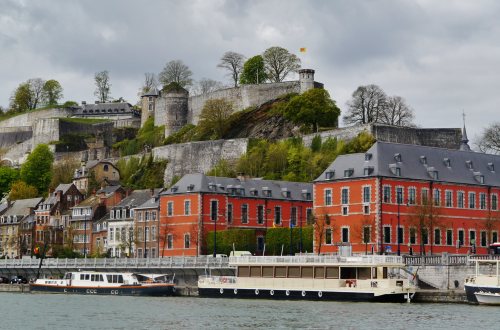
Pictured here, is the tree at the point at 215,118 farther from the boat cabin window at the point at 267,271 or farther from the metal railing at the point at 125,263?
the boat cabin window at the point at 267,271

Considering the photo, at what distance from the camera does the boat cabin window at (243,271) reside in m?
61.9

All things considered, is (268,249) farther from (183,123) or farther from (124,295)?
(183,123)

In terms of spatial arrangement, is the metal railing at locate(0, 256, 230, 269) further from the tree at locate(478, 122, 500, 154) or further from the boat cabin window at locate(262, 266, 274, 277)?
the tree at locate(478, 122, 500, 154)

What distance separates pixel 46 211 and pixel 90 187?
8.35 m

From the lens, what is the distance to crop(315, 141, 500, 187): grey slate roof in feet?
230

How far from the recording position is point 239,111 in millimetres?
115000

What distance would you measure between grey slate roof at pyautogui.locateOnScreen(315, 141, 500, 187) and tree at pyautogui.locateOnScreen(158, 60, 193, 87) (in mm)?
69120

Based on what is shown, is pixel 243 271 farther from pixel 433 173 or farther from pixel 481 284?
pixel 433 173

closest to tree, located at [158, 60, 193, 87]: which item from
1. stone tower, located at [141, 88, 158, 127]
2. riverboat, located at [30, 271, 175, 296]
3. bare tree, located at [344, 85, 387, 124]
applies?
stone tower, located at [141, 88, 158, 127]

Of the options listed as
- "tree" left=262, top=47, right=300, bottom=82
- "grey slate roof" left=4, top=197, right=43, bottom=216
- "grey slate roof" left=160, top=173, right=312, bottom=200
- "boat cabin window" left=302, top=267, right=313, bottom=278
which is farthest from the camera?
"tree" left=262, top=47, right=300, bottom=82

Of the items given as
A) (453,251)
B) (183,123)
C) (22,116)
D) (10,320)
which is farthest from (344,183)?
(22,116)

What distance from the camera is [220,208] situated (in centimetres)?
8106

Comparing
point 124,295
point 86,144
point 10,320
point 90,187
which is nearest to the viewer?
point 10,320

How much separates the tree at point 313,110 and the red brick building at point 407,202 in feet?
90.3
